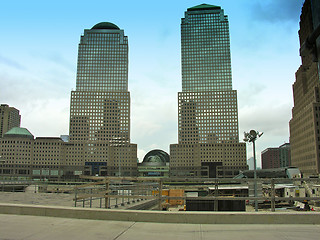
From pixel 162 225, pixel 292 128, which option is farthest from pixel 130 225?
pixel 292 128

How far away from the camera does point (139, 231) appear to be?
7949mm

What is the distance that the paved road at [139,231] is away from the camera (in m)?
7.30

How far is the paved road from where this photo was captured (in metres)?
7.30

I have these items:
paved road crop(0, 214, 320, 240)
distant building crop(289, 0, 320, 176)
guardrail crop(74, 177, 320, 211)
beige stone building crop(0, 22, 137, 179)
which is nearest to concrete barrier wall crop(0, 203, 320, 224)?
paved road crop(0, 214, 320, 240)

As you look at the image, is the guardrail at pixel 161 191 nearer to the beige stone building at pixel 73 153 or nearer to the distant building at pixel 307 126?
the distant building at pixel 307 126

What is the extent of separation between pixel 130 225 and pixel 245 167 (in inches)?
7366

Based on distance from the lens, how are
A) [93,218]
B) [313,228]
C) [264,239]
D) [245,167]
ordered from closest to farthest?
[264,239], [313,228], [93,218], [245,167]

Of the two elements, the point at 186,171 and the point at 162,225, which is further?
the point at 186,171

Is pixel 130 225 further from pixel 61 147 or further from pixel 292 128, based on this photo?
pixel 61 147

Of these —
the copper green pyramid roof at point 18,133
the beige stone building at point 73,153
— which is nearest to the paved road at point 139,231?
the beige stone building at point 73,153

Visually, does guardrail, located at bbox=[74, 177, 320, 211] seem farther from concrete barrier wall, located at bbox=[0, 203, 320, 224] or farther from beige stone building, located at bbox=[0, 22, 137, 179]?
beige stone building, located at bbox=[0, 22, 137, 179]

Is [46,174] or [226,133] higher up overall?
[226,133]

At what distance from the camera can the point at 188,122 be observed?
197625 mm

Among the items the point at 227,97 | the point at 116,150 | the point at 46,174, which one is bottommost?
the point at 46,174
